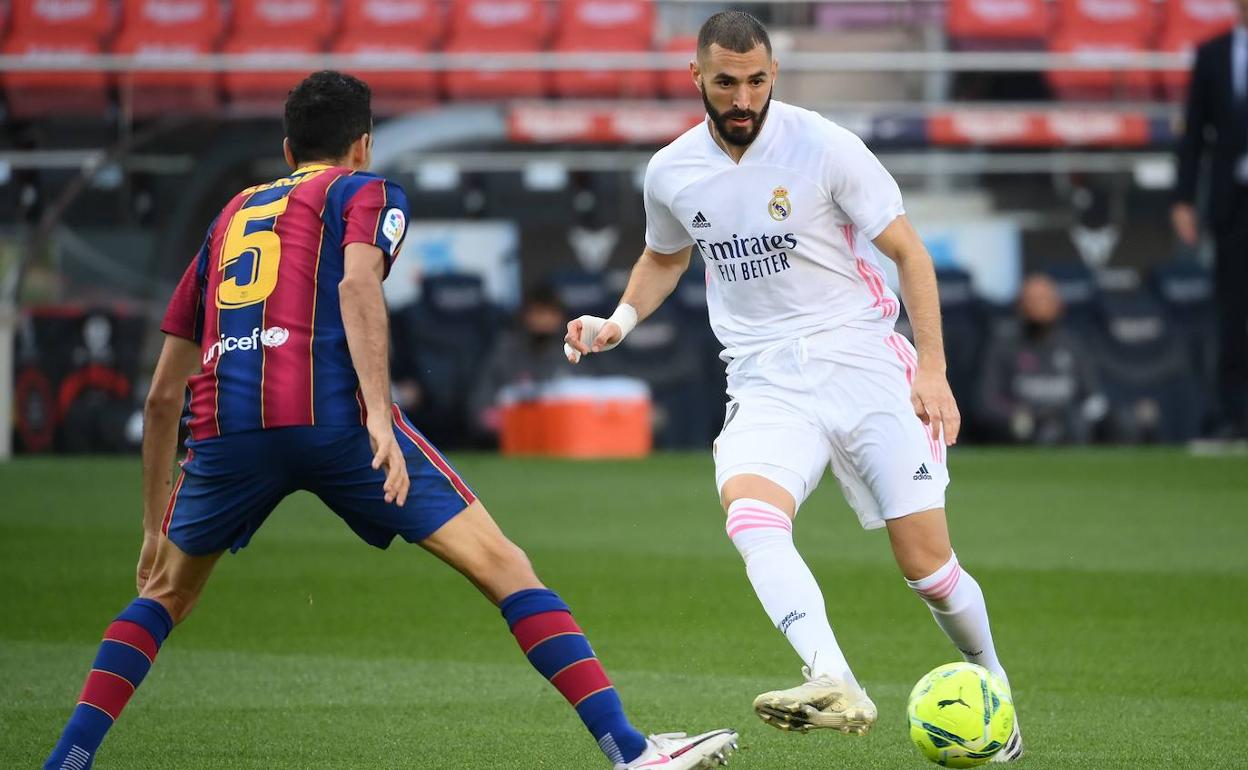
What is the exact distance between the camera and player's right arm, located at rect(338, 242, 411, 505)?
4777mm

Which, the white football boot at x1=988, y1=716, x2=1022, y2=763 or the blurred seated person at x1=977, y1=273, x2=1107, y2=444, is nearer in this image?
the white football boot at x1=988, y1=716, x2=1022, y2=763

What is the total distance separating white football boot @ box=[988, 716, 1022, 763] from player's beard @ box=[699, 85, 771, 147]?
70.2 inches

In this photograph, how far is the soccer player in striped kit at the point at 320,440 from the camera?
483 cm

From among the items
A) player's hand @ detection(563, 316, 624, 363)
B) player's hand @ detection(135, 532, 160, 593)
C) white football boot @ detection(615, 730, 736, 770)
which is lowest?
white football boot @ detection(615, 730, 736, 770)

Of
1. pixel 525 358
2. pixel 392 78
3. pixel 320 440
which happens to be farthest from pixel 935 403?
pixel 392 78

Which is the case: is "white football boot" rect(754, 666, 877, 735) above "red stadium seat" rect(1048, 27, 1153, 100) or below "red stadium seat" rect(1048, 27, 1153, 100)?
below

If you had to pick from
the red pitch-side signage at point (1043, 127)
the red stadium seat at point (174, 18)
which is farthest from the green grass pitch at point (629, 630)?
the red stadium seat at point (174, 18)

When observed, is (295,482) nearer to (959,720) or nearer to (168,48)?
(959,720)

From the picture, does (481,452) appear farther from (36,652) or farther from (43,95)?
(36,652)

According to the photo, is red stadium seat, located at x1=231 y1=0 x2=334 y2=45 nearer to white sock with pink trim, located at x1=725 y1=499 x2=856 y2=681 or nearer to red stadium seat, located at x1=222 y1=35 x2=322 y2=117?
red stadium seat, located at x1=222 y1=35 x2=322 y2=117

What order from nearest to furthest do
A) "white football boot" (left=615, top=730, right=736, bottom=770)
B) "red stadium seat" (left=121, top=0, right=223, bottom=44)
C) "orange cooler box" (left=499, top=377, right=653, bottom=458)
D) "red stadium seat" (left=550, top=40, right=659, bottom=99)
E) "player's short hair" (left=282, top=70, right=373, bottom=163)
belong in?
"white football boot" (left=615, top=730, right=736, bottom=770) < "player's short hair" (left=282, top=70, right=373, bottom=163) < "orange cooler box" (left=499, top=377, right=653, bottom=458) < "red stadium seat" (left=550, top=40, right=659, bottom=99) < "red stadium seat" (left=121, top=0, right=223, bottom=44)

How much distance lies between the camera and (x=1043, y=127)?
17672 mm

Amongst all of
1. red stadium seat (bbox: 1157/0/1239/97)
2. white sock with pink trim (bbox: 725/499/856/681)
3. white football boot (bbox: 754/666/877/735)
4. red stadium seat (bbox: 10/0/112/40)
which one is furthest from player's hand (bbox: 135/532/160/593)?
red stadium seat (bbox: 1157/0/1239/97)

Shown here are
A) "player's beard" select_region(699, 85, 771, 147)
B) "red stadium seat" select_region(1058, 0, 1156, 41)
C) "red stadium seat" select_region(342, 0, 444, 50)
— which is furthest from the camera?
"red stadium seat" select_region(1058, 0, 1156, 41)
